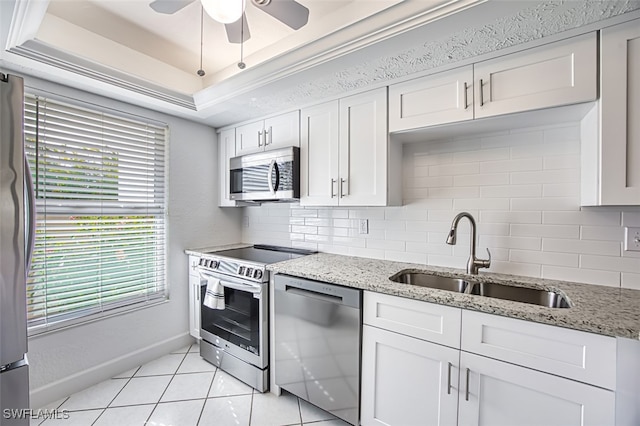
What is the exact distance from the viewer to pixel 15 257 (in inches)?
40.9

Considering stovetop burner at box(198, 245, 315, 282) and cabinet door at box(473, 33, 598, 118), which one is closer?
cabinet door at box(473, 33, 598, 118)

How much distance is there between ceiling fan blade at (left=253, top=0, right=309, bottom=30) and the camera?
140 cm

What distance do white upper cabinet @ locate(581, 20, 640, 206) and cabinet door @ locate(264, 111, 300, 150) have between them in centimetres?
182

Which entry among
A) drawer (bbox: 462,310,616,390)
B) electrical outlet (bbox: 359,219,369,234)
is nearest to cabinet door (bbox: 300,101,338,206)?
electrical outlet (bbox: 359,219,369,234)

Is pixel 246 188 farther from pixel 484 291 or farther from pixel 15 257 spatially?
pixel 484 291

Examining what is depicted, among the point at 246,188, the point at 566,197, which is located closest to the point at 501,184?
the point at 566,197

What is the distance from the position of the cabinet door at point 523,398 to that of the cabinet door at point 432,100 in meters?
1.28

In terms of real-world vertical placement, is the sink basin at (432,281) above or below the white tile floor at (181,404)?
above

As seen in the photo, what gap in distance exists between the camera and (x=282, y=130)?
241 centimetres

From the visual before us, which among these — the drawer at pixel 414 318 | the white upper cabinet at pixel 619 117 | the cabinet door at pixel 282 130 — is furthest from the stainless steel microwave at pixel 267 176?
the white upper cabinet at pixel 619 117

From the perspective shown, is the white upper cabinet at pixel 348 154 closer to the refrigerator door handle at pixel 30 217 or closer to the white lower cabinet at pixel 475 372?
the white lower cabinet at pixel 475 372

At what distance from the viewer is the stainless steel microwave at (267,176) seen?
7.49ft

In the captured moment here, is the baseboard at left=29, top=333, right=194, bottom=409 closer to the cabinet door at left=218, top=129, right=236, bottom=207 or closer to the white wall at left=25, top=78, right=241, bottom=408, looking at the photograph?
the white wall at left=25, top=78, right=241, bottom=408

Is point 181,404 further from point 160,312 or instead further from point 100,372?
point 160,312
